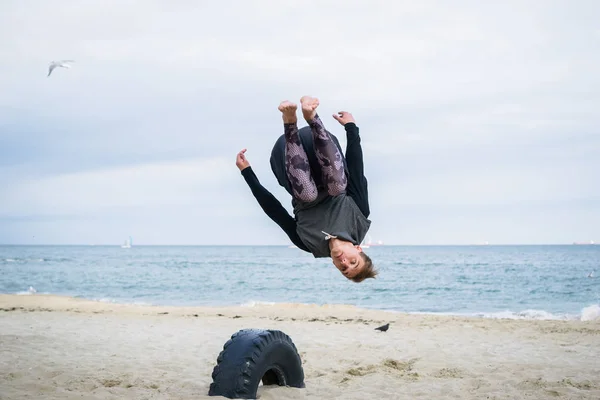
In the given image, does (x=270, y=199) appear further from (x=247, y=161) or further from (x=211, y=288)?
(x=211, y=288)

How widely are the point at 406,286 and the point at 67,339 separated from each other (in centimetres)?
2334

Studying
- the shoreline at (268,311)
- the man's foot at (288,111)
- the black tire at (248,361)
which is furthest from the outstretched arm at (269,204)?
the shoreline at (268,311)

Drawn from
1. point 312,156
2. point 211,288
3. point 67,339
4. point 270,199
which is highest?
point 312,156

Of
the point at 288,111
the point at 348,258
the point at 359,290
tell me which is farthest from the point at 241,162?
the point at 359,290

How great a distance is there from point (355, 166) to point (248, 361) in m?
2.20

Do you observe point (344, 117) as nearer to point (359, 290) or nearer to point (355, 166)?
point (355, 166)

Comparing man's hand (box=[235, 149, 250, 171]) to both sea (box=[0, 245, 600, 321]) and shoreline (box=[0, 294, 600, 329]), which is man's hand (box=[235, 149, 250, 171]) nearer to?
shoreline (box=[0, 294, 600, 329])

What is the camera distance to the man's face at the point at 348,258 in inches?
180

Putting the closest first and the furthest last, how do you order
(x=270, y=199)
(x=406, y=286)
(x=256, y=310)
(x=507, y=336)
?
1. (x=270, y=199)
2. (x=507, y=336)
3. (x=256, y=310)
4. (x=406, y=286)

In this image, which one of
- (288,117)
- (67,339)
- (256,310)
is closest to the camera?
(288,117)

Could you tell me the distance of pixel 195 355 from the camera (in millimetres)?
8984

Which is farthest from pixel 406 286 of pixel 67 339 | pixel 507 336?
pixel 67 339

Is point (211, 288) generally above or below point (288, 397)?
below

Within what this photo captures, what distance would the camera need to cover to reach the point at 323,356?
29.3 feet
